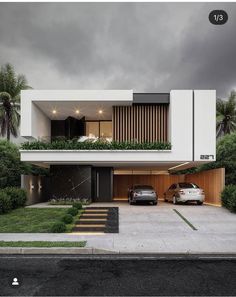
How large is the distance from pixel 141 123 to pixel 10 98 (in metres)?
20.5

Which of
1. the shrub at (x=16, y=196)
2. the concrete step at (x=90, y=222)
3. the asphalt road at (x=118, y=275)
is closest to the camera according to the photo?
the asphalt road at (x=118, y=275)

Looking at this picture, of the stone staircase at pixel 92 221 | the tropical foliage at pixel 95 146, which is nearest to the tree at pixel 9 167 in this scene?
the tropical foliage at pixel 95 146

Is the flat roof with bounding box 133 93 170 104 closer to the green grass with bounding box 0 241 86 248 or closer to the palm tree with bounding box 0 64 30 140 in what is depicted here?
the green grass with bounding box 0 241 86 248

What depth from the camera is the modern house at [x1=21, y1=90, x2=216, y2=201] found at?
21.8 meters

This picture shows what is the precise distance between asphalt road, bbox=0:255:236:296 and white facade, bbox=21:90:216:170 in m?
12.9

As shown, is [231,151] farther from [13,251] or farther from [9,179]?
[13,251]

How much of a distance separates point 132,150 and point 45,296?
16.1 meters

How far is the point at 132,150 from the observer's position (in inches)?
854

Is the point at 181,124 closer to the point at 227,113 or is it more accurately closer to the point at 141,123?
the point at 141,123

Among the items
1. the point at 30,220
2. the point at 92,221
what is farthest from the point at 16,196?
the point at 92,221

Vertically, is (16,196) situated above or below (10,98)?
below

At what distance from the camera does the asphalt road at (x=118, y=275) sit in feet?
20.6

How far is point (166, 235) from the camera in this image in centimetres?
1237

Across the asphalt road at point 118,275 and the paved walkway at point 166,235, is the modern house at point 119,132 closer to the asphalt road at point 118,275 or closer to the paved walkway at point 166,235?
the paved walkway at point 166,235
